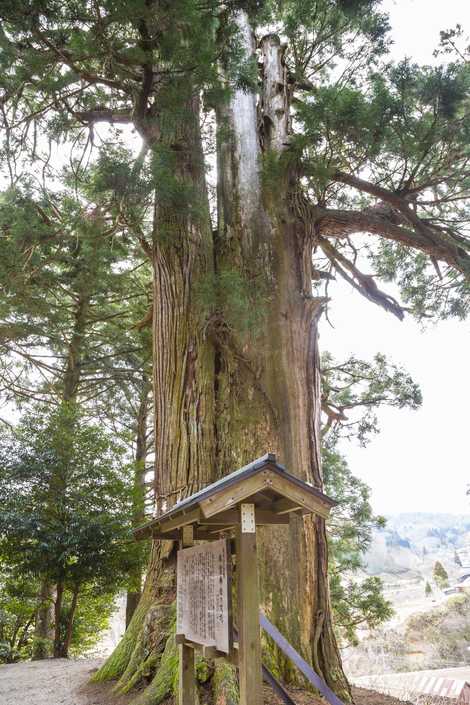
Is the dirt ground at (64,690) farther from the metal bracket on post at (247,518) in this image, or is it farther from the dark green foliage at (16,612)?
the metal bracket on post at (247,518)

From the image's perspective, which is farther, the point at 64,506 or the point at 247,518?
the point at 64,506

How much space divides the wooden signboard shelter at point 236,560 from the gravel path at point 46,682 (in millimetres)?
1836

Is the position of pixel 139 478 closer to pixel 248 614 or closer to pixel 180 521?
pixel 180 521

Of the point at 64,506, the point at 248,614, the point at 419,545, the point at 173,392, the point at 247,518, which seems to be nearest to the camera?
the point at 248,614

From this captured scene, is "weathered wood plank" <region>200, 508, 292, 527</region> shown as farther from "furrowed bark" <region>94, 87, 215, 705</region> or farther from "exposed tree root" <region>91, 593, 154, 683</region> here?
"exposed tree root" <region>91, 593, 154, 683</region>

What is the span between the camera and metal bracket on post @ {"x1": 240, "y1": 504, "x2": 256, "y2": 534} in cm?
214

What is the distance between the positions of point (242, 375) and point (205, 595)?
2333mm

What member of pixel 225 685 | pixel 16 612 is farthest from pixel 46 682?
pixel 16 612

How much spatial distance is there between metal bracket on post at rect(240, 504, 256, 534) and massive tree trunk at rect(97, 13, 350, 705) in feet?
5.34

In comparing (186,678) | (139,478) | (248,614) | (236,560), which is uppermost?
(139,478)

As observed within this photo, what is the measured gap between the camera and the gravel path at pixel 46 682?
13.0 feet

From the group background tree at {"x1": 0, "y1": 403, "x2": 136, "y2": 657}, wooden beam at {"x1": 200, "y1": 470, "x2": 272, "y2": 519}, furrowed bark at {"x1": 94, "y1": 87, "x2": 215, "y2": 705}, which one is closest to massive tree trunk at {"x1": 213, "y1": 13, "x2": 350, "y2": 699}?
furrowed bark at {"x1": 94, "y1": 87, "x2": 215, "y2": 705}

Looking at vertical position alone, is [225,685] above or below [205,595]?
below

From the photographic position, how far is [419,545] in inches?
2422
